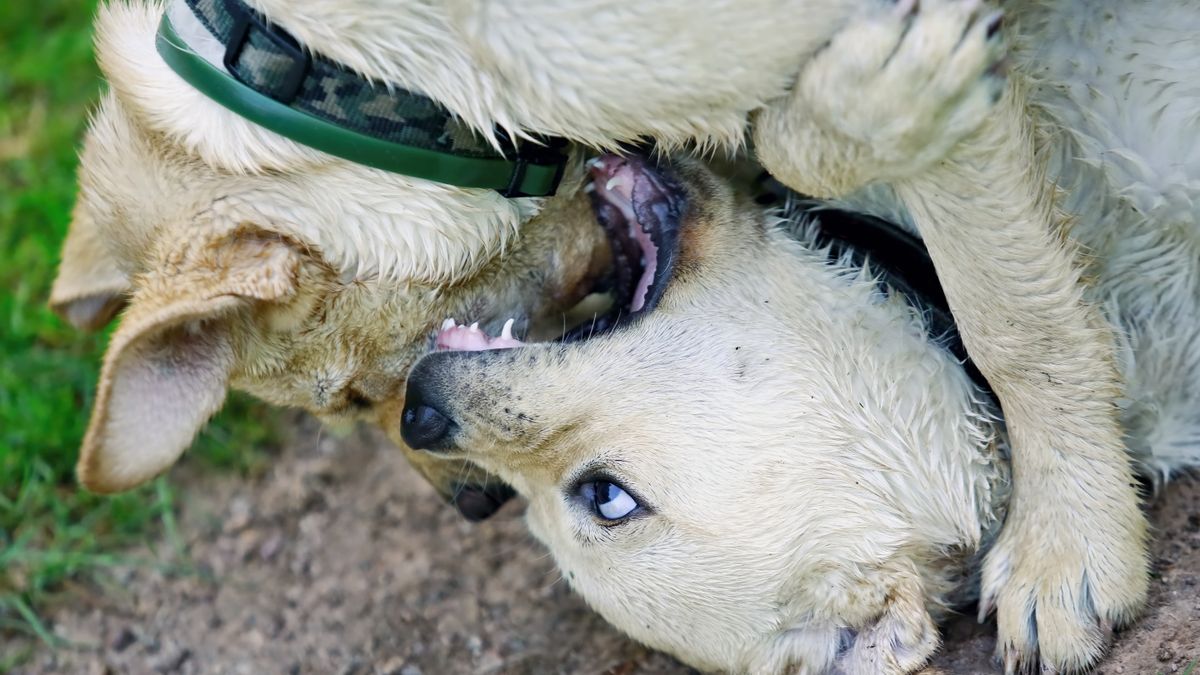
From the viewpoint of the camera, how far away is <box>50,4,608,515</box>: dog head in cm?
284

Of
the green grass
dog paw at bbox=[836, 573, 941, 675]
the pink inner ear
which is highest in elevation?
dog paw at bbox=[836, 573, 941, 675]

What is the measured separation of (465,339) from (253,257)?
0.58 m

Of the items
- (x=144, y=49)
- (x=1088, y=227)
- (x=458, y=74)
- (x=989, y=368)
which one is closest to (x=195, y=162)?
(x=144, y=49)

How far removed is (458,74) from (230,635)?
211 cm

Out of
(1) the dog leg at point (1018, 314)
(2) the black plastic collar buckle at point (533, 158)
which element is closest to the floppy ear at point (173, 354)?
(2) the black plastic collar buckle at point (533, 158)

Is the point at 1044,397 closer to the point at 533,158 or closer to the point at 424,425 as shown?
the point at 533,158

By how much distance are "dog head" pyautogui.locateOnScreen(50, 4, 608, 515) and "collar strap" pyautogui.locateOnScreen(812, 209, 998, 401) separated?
2.13 ft

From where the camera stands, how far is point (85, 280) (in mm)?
3561

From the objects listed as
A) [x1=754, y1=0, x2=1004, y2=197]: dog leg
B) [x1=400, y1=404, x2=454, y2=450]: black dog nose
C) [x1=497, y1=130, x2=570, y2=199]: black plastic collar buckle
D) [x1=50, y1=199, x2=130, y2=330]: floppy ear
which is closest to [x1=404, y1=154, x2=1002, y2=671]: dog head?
[x1=400, y1=404, x2=454, y2=450]: black dog nose

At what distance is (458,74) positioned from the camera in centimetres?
268

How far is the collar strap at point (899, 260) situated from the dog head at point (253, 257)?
65cm

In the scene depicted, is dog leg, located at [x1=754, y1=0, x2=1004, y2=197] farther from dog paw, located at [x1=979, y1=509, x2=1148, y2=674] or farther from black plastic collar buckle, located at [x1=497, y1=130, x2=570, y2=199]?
dog paw, located at [x1=979, y1=509, x2=1148, y2=674]

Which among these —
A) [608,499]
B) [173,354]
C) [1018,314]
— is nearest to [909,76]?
[1018,314]

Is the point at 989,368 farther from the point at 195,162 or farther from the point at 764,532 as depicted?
the point at 195,162
